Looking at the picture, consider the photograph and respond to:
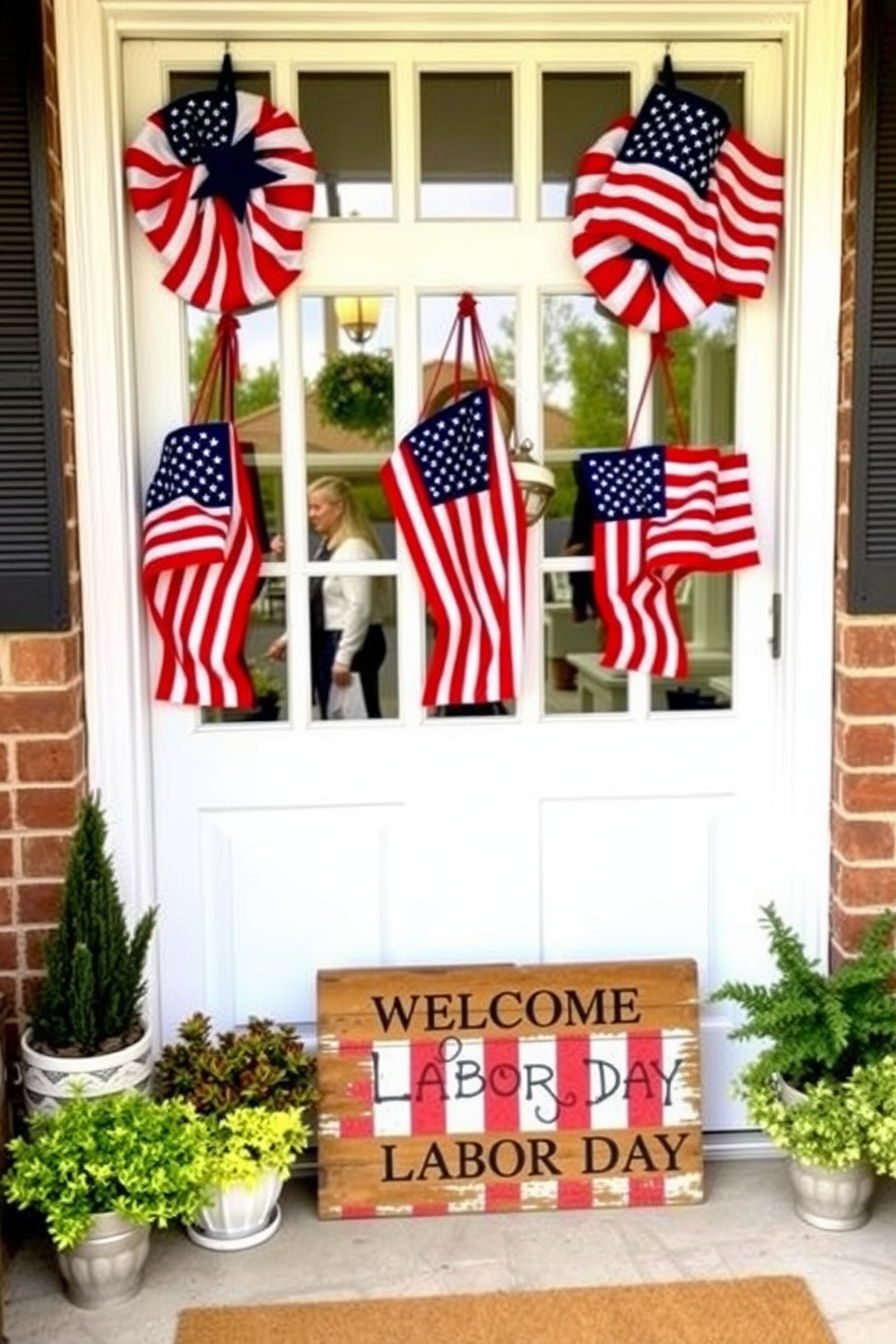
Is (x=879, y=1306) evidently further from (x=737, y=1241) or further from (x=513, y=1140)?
(x=513, y=1140)

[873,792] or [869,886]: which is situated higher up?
[873,792]

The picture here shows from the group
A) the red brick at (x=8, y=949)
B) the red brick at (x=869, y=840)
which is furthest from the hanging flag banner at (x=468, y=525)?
the red brick at (x=8, y=949)

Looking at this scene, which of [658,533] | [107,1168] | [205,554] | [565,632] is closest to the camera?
[107,1168]

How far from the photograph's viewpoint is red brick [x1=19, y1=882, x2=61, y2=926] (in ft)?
8.17

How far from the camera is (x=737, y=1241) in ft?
7.90

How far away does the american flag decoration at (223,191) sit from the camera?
2475mm

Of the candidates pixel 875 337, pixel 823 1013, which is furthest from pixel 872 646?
pixel 823 1013

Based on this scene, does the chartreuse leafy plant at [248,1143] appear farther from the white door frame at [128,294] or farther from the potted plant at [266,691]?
the potted plant at [266,691]

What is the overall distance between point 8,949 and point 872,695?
5.85 feet

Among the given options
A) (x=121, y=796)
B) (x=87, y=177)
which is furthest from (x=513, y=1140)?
(x=87, y=177)

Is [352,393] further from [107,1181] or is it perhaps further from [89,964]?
[107,1181]

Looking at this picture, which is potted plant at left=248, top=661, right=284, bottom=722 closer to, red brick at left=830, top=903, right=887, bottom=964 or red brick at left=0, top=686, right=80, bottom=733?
red brick at left=0, top=686, right=80, bottom=733

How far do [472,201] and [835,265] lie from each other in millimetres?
737

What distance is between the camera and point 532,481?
2607 millimetres
